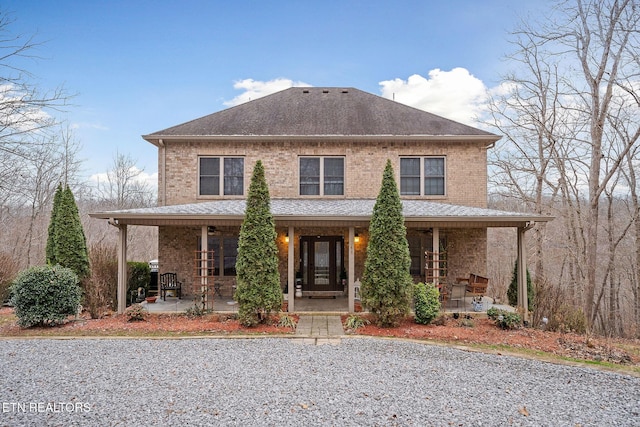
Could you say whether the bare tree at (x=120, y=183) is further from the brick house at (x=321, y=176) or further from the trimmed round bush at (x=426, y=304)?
the trimmed round bush at (x=426, y=304)

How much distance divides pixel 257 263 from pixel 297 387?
4063 millimetres

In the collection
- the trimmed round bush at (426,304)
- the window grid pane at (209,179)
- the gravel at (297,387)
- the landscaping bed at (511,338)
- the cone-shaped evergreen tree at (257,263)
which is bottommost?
the landscaping bed at (511,338)

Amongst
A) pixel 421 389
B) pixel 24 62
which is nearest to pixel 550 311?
pixel 421 389

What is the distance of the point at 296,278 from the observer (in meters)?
13.0

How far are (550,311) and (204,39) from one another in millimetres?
17383

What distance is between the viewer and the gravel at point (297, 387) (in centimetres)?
462

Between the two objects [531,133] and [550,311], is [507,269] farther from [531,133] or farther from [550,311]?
[550,311]

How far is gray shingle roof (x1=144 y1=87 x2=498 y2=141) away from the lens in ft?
44.9

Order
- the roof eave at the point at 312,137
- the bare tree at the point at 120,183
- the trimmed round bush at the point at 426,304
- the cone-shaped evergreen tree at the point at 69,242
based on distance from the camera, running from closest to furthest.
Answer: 1. the trimmed round bush at the point at 426,304
2. the cone-shaped evergreen tree at the point at 69,242
3. the roof eave at the point at 312,137
4. the bare tree at the point at 120,183

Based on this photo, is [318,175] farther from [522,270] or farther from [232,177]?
[522,270]

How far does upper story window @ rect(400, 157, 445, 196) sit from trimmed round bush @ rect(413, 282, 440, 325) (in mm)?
5091

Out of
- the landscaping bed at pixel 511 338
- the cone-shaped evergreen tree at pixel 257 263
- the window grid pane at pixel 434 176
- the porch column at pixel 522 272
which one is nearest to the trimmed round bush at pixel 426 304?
the landscaping bed at pixel 511 338

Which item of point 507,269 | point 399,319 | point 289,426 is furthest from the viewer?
point 507,269

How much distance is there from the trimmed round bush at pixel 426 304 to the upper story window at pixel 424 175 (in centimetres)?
509
